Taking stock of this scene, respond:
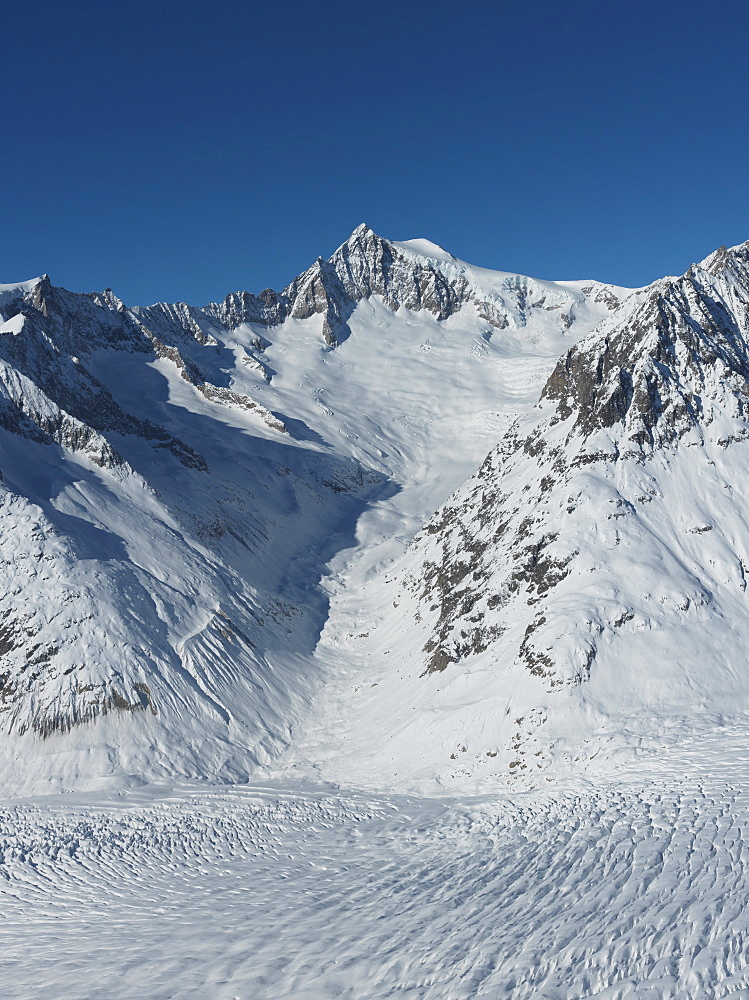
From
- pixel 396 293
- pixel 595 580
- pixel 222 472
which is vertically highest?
pixel 396 293

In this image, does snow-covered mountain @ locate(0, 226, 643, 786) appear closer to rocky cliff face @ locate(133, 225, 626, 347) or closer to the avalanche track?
rocky cliff face @ locate(133, 225, 626, 347)

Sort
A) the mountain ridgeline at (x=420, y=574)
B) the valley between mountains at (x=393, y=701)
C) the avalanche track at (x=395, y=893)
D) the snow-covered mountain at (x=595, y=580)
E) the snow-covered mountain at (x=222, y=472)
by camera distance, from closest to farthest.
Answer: the avalanche track at (x=395, y=893) < the valley between mountains at (x=393, y=701) < the snow-covered mountain at (x=595, y=580) < the mountain ridgeline at (x=420, y=574) < the snow-covered mountain at (x=222, y=472)

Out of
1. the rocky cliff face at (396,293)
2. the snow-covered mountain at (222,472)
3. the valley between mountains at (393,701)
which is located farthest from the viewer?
the rocky cliff face at (396,293)

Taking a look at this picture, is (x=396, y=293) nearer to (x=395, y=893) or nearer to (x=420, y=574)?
(x=420, y=574)

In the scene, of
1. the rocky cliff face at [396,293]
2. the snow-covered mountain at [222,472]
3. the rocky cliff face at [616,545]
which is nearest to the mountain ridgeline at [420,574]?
the rocky cliff face at [616,545]

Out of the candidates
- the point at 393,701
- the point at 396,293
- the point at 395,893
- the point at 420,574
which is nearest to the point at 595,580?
the point at 393,701

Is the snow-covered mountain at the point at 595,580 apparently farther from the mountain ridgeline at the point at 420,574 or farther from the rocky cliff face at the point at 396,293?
the rocky cliff face at the point at 396,293

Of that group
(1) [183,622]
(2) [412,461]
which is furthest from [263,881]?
(2) [412,461]
